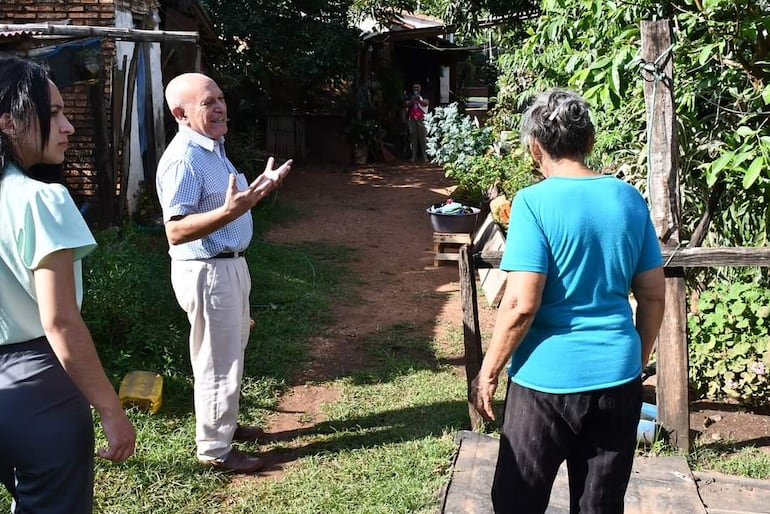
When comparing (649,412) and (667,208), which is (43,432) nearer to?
(667,208)

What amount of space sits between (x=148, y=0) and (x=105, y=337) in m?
6.20

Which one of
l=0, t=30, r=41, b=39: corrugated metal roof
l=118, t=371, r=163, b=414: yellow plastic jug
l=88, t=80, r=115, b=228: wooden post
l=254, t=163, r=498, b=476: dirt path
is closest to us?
l=118, t=371, r=163, b=414: yellow plastic jug

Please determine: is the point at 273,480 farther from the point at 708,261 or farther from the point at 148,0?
the point at 148,0

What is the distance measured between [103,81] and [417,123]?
31.1ft

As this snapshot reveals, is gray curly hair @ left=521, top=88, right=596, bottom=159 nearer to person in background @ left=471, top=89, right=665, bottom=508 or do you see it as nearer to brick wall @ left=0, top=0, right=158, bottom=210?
person in background @ left=471, top=89, right=665, bottom=508

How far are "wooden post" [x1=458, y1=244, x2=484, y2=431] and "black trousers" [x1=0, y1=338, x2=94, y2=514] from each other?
2.11m

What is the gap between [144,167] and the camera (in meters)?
9.57

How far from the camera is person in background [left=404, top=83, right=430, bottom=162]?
15.8m

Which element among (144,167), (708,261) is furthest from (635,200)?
(144,167)

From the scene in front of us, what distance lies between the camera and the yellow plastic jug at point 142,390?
161 inches

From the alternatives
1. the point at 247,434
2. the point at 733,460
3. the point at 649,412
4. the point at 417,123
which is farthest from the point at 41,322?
the point at 417,123

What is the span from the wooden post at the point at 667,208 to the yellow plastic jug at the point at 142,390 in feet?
8.98

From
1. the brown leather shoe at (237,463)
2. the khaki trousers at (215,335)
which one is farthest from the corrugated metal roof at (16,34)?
the brown leather shoe at (237,463)

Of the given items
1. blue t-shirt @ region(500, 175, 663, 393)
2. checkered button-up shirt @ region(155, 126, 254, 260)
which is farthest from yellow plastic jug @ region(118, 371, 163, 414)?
blue t-shirt @ region(500, 175, 663, 393)
